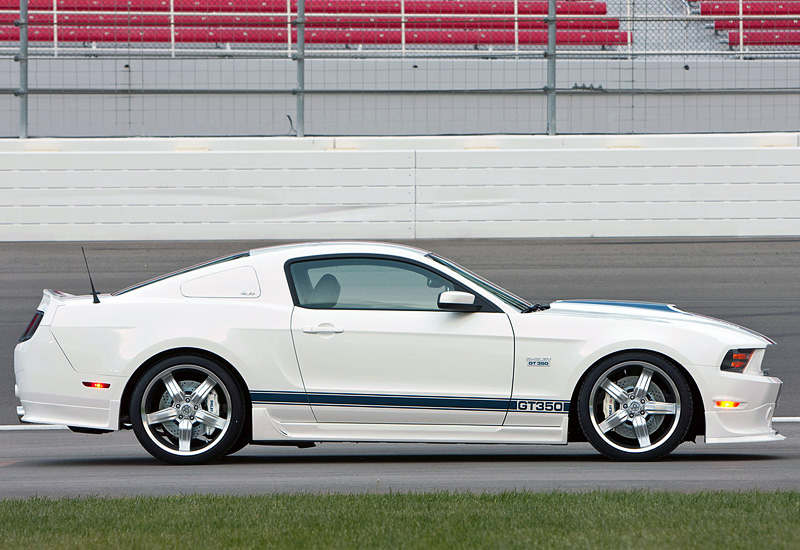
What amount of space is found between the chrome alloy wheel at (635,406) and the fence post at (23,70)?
35.0ft

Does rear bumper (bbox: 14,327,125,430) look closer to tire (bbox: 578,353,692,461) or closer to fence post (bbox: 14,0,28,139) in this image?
tire (bbox: 578,353,692,461)

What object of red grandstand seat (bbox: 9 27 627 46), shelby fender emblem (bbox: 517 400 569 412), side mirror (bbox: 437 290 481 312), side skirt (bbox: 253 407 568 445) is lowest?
side skirt (bbox: 253 407 568 445)

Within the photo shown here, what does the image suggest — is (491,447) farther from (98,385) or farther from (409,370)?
(98,385)

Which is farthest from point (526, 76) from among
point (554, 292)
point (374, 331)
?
point (374, 331)

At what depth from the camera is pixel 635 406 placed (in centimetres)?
721

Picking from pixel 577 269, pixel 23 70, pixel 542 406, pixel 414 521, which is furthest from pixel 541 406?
pixel 23 70

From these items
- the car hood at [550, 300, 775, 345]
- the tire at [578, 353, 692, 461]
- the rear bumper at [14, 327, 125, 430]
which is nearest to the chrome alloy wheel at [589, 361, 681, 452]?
the tire at [578, 353, 692, 461]

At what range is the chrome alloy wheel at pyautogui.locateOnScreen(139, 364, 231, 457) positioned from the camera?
7301mm

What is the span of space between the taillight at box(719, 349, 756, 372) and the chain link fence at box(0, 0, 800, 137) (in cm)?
878

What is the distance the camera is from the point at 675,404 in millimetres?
7219

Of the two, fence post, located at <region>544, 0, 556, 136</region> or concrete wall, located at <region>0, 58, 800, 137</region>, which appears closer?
fence post, located at <region>544, 0, 556, 136</region>

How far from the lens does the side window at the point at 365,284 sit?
7.43 meters

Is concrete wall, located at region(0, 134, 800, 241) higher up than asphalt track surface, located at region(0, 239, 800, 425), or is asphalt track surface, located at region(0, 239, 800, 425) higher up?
concrete wall, located at region(0, 134, 800, 241)

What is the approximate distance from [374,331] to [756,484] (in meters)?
2.31
